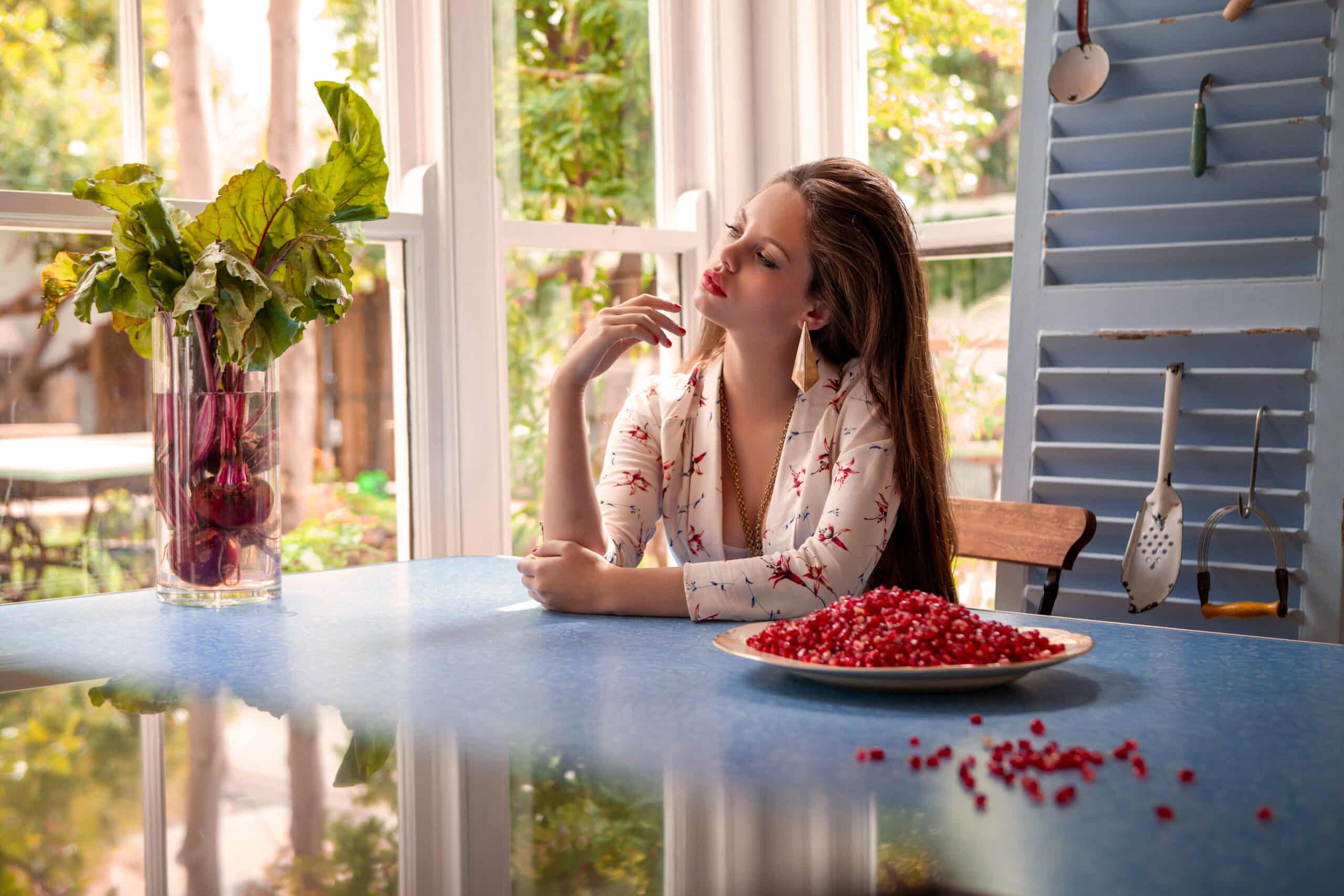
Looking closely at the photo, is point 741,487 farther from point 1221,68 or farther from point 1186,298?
point 1221,68

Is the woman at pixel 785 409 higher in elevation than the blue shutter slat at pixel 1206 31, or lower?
lower

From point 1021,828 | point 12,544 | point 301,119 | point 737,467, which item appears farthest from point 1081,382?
point 12,544

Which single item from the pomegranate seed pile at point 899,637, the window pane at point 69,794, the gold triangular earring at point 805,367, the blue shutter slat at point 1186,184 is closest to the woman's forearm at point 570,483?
the gold triangular earring at point 805,367

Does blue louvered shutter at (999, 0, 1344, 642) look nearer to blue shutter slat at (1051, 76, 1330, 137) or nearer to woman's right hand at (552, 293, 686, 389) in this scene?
blue shutter slat at (1051, 76, 1330, 137)

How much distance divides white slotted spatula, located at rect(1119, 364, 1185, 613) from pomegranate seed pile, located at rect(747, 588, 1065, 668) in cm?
109

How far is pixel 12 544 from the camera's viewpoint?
2113 mm

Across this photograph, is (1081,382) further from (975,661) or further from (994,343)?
(975,661)

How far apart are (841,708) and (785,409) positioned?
828 millimetres

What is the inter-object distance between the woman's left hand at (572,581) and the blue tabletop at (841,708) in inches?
1.0

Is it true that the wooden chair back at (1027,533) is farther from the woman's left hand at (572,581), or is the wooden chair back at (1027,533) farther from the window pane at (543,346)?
the window pane at (543,346)

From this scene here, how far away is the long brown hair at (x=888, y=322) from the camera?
176 centimetres

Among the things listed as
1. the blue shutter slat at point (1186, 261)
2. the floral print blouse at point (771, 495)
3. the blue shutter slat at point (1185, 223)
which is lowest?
the floral print blouse at point (771, 495)

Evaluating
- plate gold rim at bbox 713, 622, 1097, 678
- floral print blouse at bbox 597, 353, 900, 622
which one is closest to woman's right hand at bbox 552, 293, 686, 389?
floral print blouse at bbox 597, 353, 900, 622

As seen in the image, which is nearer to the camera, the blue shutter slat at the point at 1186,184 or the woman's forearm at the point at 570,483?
the woman's forearm at the point at 570,483
